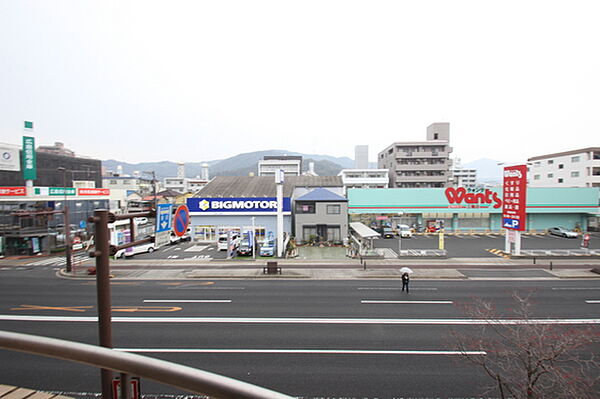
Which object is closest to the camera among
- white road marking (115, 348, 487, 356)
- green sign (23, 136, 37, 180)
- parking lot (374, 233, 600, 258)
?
white road marking (115, 348, 487, 356)

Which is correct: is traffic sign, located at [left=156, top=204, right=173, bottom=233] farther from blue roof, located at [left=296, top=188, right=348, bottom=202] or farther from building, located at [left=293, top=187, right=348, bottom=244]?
blue roof, located at [left=296, top=188, right=348, bottom=202]

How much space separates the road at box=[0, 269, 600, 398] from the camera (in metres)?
9.75

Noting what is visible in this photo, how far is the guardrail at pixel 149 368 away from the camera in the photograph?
148 centimetres

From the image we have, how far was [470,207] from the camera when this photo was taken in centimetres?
4072

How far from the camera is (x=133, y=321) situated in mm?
14391

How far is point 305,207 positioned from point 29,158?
31.4 meters

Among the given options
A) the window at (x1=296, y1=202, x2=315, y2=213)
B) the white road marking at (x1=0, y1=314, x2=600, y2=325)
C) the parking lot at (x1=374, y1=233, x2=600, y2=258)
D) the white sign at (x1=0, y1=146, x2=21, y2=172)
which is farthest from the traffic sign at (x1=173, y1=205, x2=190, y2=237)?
the white sign at (x1=0, y1=146, x2=21, y2=172)

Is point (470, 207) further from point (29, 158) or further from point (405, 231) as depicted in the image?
point (29, 158)

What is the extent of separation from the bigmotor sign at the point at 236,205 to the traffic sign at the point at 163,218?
96.9 feet

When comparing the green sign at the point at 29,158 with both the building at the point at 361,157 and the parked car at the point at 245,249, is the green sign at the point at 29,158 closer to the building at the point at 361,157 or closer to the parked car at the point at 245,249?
the parked car at the point at 245,249

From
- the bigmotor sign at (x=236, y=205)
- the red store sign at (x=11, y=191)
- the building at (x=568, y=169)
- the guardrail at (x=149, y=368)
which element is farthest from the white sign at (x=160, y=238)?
the building at (x=568, y=169)

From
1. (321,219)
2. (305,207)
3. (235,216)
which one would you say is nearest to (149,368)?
(321,219)

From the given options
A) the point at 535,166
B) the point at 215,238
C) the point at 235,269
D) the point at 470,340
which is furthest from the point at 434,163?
the point at 470,340

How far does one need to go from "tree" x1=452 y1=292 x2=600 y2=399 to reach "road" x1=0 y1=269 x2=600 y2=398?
880mm
